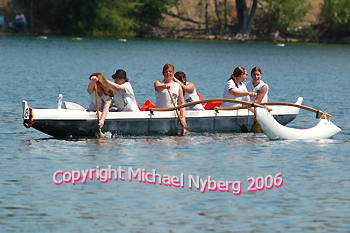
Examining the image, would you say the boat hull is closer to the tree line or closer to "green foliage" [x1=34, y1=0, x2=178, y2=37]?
the tree line

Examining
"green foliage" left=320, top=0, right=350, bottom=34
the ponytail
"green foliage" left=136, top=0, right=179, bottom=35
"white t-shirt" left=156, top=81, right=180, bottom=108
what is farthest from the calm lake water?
"green foliage" left=136, top=0, right=179, bottom=35

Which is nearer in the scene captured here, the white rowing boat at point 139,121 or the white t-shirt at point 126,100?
the white rowing boat at point 139,121

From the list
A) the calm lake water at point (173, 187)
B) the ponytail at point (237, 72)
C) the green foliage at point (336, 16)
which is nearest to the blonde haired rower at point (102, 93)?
the calm lake water at point (173, 187)

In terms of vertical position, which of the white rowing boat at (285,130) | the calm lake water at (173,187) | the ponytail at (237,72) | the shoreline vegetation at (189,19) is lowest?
the calm lake water at (173,187)

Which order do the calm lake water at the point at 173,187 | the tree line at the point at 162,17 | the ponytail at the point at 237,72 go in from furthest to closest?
1. the tree line at the point at 162,17
2. the ponytail at the point at 237,72
3. the calm lake water at the point at 173,187

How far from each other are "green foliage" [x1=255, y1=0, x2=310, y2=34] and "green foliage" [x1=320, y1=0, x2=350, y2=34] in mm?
2340

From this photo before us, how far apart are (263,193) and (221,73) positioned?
91.6 ft

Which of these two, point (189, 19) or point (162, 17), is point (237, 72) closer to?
point (162, 17)

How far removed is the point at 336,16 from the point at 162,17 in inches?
854

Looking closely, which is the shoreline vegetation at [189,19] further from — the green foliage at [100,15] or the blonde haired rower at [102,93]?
the blonde haired rower at [102,93]

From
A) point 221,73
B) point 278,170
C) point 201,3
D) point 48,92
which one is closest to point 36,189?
point 278,170

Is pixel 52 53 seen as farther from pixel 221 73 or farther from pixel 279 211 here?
pixel 279 211

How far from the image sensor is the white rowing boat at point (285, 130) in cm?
1478

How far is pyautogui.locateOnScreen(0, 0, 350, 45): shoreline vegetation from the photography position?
79.0m
